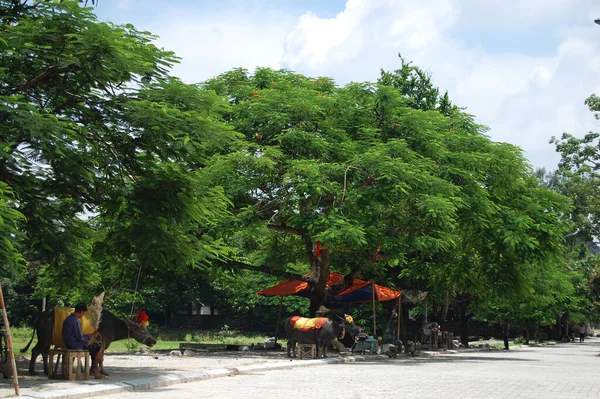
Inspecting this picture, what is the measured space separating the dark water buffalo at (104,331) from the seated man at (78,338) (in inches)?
23.3

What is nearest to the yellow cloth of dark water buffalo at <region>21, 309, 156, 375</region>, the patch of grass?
dark water buffalo at <region>21, 309, 156, 375</region>

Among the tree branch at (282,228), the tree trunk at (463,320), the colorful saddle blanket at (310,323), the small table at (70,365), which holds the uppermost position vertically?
the tree branch at (282,228)

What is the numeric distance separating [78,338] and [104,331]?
222 centimetres

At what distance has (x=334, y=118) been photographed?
26141 mm

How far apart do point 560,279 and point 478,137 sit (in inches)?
935

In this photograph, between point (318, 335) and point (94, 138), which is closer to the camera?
point (94, 138)

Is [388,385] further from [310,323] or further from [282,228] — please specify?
[282,228]

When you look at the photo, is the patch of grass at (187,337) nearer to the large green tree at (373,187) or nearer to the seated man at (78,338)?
the large green tree at (373,187)

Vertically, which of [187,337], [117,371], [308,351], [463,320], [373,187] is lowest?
[117,371]

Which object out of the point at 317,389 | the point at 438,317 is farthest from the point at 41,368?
the point at 438,317

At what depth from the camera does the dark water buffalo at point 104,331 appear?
1536 centimetres

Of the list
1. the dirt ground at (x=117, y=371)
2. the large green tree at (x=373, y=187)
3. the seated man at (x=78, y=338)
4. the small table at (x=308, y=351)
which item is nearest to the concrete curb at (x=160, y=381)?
the dirt ground at (x=117, y=371)

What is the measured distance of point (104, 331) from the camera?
54.3 feet

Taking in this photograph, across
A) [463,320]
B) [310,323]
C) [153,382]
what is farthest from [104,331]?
[463,320]
